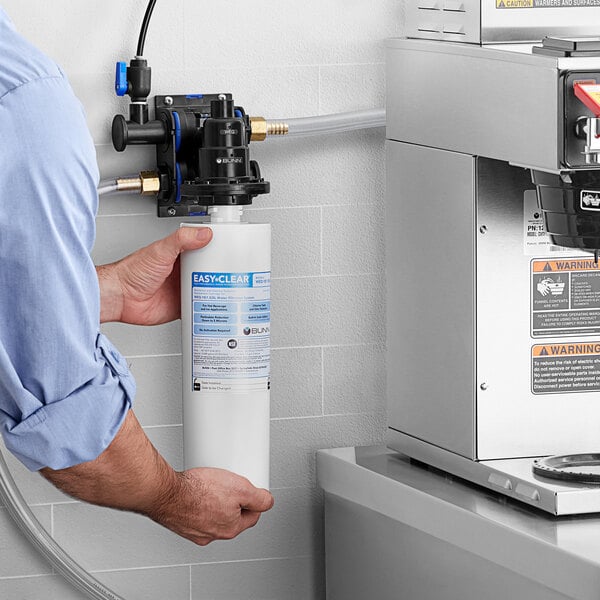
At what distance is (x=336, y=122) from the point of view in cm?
180

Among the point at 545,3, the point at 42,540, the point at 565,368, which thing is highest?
the point at 545,3

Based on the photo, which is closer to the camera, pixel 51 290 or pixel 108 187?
pixel 51 290

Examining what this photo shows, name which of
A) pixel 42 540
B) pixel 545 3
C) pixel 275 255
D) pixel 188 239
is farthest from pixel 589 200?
pixel 42 540

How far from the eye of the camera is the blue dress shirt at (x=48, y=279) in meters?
1.06

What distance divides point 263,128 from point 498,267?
0.44m

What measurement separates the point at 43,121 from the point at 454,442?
71cm

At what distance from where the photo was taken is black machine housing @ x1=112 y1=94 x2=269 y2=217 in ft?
5.15

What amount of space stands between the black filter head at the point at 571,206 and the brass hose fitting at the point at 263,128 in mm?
462

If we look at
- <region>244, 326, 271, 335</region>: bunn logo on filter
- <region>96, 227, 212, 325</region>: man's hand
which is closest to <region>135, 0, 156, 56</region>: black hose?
<region>96, 227, 212, 325</region>: man's hand

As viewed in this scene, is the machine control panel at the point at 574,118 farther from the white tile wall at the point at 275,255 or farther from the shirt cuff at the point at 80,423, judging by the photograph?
the white tile wall at the point at 275,255

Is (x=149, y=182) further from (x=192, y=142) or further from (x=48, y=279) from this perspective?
(x=48, y=279)

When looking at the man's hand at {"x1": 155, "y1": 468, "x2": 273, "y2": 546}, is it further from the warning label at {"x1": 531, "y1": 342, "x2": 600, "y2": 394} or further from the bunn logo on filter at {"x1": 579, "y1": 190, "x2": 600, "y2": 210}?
the bunn logo on filter at {"x1": 579, "y1": 190, "x2": 600, "y2": 210}

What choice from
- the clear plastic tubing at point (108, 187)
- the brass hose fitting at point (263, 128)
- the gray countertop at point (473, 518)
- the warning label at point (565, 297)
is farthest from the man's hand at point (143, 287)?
the warning label at point (565, 297)

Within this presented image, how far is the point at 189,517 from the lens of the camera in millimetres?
1455
